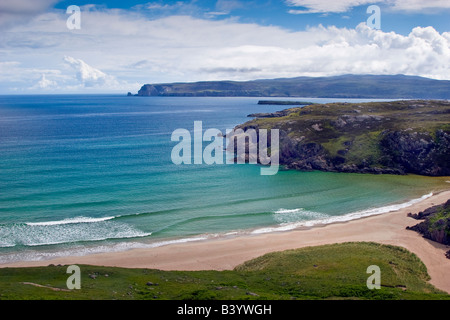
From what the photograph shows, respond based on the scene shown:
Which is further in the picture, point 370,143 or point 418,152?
point 370,143

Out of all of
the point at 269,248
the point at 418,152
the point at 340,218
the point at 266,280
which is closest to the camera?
the point at 266,280

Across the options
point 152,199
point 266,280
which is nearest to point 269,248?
point 266,280

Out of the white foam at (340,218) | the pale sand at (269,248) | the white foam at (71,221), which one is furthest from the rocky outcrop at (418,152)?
the white foam at (71,221)

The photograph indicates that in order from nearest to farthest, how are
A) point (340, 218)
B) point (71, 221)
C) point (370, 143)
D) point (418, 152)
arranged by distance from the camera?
point (71, 221) < point (340, 218) < point (418, 152) < point (370, 143)

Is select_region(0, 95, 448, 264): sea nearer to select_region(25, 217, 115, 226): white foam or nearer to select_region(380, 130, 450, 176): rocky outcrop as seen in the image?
select_region(25, 217, 115, 226): white foam

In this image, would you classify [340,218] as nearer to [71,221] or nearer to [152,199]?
[152,199]

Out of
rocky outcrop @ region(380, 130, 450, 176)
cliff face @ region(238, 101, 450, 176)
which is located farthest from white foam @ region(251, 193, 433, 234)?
→ cliff face @ region(238, 101, 450, 176)

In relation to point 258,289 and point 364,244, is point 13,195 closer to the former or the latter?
point 258,289
